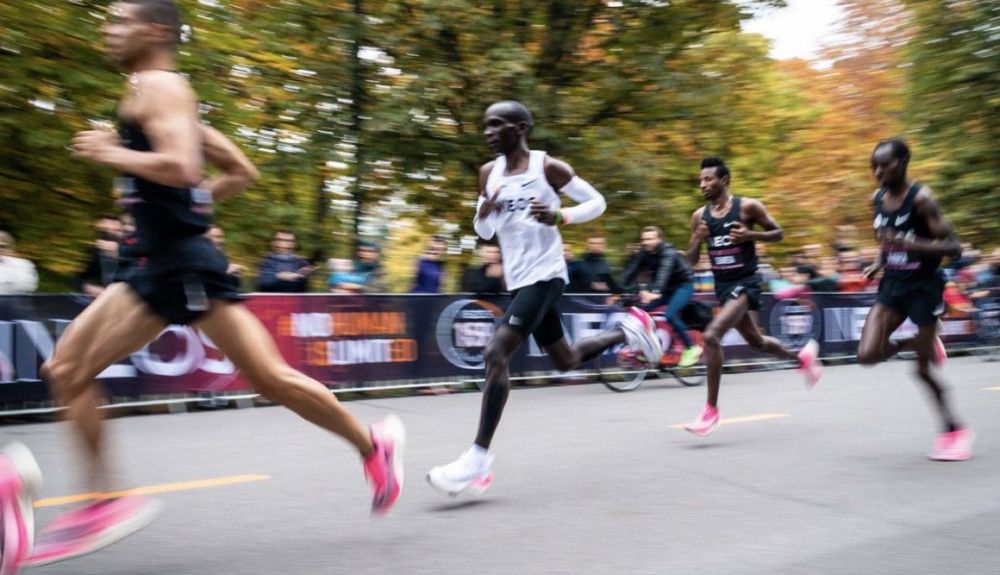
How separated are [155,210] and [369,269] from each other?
27.0 feet

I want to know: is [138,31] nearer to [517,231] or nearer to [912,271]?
[517,231]

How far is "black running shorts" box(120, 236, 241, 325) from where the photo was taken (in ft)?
12.7

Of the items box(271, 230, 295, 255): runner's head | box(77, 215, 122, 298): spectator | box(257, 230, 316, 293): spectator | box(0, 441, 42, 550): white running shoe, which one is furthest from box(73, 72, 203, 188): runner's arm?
box(271, 230, 295, 255): runner's head

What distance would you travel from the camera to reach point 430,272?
1248 centimetres

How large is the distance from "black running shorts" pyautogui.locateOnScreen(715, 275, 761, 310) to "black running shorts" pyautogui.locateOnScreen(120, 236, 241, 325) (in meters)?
4.52

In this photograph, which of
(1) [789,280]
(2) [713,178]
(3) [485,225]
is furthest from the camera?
(1) [789,280]

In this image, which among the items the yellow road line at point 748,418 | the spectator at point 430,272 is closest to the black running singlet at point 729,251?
the yellow road line at point 748,418

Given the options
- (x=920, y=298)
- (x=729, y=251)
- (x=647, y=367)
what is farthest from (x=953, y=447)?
(x=647, y=367)

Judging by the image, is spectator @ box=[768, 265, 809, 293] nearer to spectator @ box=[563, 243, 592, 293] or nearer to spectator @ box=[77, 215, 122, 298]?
spectator @ box=[563, 243, 592, 293]

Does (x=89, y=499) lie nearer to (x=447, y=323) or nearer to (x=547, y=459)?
(x=547, y=459)

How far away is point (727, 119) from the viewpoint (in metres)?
18.6

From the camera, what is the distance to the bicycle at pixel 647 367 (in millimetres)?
12273

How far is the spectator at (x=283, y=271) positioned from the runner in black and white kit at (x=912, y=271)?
636 centimetres

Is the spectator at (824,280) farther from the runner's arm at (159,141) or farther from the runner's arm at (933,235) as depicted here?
the runner's arm at (159,141)
